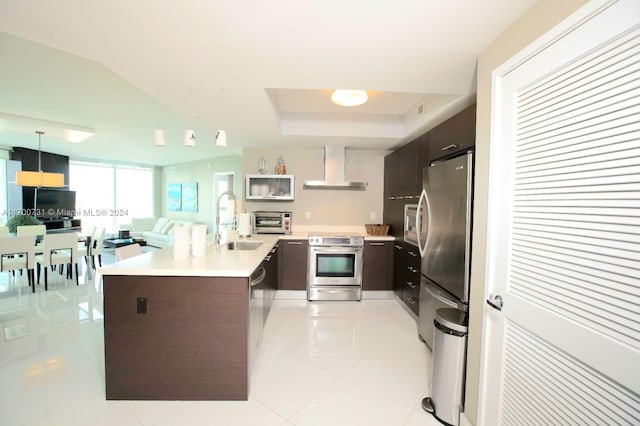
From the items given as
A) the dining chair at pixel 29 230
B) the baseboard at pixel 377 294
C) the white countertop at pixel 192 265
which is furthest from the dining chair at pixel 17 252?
the baseboard at pixel 377 294

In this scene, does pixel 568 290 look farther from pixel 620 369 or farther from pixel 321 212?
pixel 321 212

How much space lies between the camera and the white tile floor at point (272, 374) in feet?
5.45

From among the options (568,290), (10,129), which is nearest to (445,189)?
(568,290)

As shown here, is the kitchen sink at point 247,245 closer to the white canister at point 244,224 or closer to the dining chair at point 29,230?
the white canister at point 244,224

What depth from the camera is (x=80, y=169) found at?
7.08 meters

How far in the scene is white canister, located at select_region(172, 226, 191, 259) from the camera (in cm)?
206

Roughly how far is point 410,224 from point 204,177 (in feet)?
21.2

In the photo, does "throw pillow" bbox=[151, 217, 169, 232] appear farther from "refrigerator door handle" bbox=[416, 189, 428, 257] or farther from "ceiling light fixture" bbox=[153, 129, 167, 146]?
"refrigerator door handle" bbox=[416, 189, 428, 257]

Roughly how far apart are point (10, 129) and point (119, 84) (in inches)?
128

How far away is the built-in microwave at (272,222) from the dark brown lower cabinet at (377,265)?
1.23 m

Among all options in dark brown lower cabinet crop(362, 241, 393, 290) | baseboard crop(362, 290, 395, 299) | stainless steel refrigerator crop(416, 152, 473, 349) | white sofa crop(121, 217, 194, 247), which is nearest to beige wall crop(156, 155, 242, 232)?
white sofa crop(121, 217, 194, 247)

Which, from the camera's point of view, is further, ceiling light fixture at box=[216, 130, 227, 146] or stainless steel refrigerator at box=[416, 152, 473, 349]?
ceiling light fixture at box=[216, 130, 227, 146]

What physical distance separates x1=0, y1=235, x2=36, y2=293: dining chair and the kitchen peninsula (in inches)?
133

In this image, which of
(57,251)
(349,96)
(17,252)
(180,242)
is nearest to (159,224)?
(57,251)
